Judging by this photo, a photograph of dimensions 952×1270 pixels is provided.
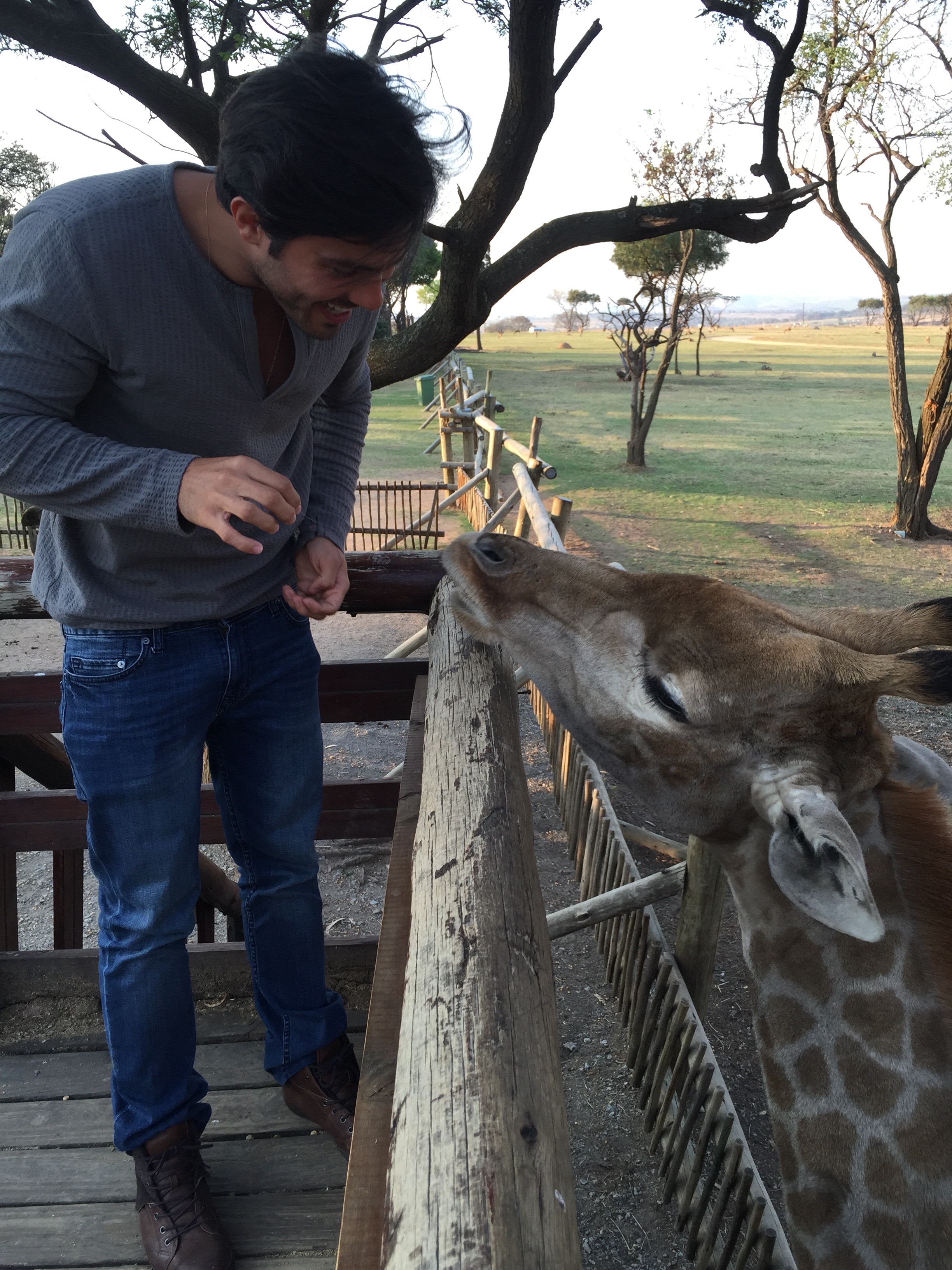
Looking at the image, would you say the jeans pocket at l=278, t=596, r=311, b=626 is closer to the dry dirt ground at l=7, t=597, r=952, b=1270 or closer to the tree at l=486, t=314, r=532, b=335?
the dry dirt ground at l=7, t=597, r=952, b=1270

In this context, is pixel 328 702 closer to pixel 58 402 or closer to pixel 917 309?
pixel 58 402

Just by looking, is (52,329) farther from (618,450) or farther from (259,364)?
(618,450)

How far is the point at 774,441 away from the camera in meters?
24.1

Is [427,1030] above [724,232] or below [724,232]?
below

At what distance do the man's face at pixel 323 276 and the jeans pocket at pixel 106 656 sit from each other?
2.51ft

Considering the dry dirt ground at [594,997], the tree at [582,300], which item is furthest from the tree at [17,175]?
the tree at [582,300]

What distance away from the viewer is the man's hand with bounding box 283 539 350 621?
219 cm

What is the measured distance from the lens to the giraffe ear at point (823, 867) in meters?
1.69

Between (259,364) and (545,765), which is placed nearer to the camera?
(259,364)

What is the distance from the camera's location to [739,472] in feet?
65.0

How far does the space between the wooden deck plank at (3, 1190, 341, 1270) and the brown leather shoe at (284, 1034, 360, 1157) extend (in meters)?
0.15

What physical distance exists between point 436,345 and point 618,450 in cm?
1723

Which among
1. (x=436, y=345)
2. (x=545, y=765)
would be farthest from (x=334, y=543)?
(x=545, y=765)

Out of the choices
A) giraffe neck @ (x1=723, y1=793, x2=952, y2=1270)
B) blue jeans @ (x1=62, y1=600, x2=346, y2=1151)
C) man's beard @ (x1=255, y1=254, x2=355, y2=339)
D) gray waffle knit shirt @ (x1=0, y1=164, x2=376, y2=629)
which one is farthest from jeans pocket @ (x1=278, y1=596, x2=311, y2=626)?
giraffe neck @ (x1=723, y1=793, x2=952, y2=1270)
